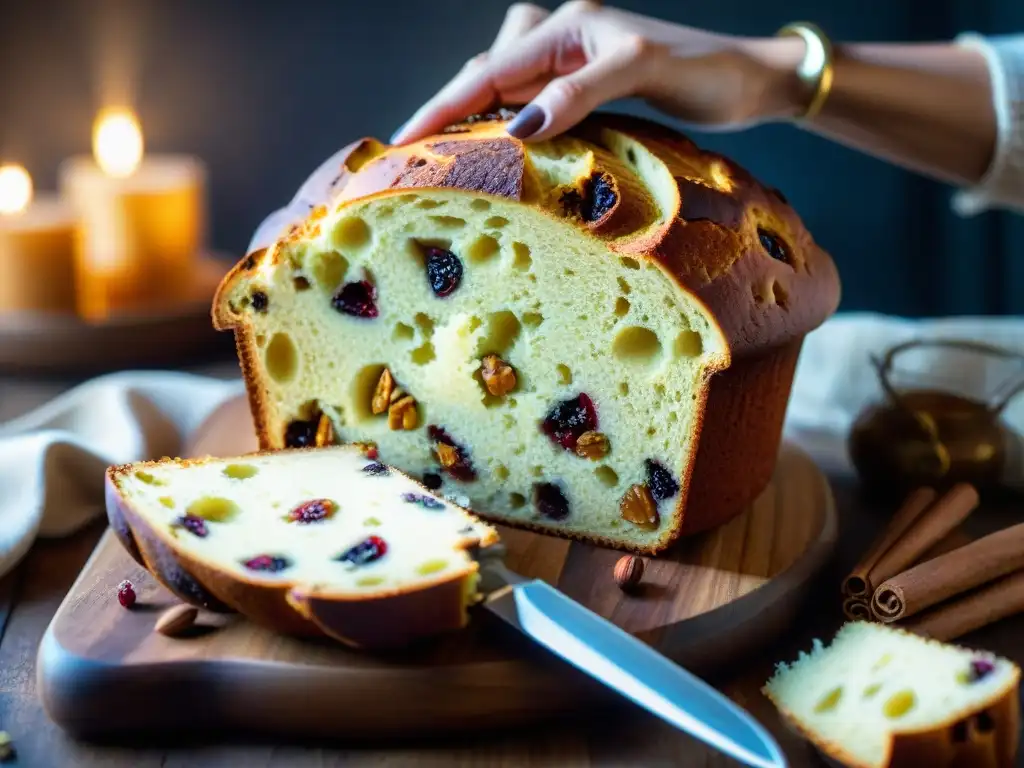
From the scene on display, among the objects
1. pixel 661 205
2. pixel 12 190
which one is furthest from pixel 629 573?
pixel 12 190

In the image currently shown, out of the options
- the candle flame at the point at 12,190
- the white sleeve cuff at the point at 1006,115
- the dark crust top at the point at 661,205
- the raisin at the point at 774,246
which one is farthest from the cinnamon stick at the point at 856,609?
the candle flame at the point at 12,190

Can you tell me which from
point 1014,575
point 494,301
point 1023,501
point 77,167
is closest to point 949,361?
point 1023,501

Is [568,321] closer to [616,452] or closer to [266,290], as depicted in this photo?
[616,452]

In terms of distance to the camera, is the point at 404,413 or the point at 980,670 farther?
the point at 404,413

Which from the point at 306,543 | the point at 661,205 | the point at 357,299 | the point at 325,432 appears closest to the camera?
the point at 306,543

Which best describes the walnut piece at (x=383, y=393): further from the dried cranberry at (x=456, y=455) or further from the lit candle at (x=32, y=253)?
the lit candle at (x=32, y=253)

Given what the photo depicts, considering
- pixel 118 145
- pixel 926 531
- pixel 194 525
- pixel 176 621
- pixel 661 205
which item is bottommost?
pixel 926 531

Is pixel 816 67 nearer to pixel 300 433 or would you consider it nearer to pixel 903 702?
pixel 300 433
